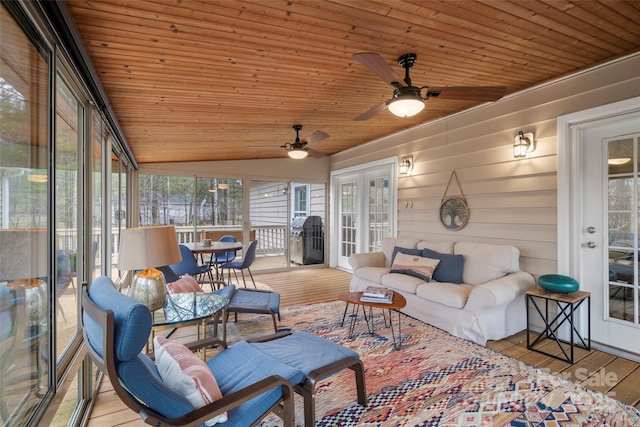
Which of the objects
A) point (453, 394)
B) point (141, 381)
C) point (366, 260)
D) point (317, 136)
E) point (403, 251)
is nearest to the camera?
point (141, 381)

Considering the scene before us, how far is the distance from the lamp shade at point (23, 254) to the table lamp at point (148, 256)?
65 cm

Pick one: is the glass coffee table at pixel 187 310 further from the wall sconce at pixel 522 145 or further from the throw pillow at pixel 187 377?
the wall sconce at pixel 522 145

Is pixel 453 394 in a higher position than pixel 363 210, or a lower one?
lower

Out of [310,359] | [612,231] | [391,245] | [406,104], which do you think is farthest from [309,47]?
[391,245]

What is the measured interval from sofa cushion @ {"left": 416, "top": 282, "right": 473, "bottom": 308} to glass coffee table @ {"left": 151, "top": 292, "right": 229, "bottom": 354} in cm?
211

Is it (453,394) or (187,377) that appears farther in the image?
(453,394)

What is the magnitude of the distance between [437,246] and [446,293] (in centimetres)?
103

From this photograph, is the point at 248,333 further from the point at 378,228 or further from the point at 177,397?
the point at 378,228

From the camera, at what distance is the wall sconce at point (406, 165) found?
16.6ft

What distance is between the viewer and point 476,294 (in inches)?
118

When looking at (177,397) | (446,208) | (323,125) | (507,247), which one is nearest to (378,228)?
Answer: (446,208)

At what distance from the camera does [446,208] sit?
441 centimetres

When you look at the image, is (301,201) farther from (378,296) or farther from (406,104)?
(406,104)

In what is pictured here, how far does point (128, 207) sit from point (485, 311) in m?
5.62
